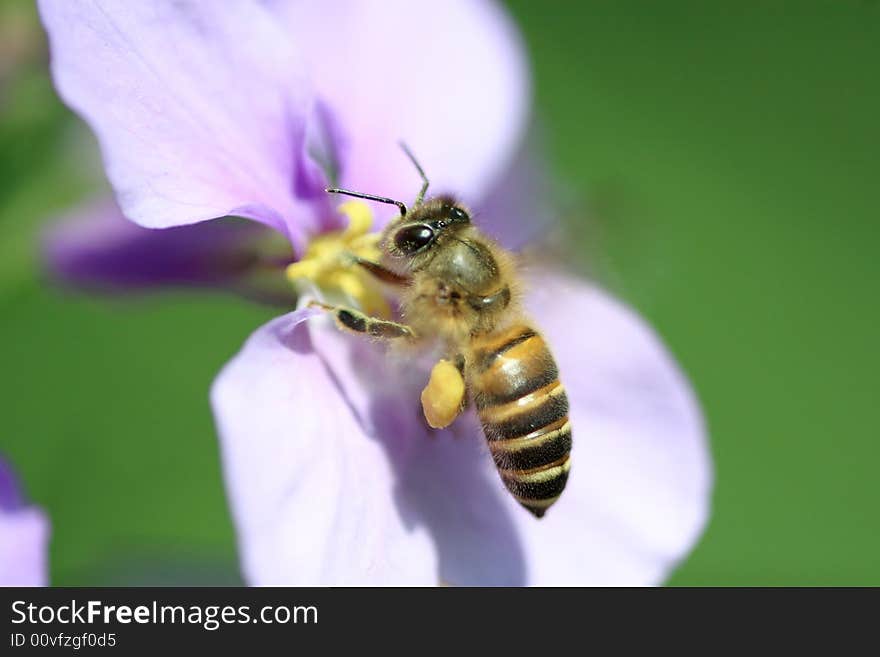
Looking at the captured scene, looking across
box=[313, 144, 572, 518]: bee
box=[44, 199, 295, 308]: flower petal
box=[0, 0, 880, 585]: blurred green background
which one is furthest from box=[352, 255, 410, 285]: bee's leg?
box=[0, 0, 880, 585]: blurred green background

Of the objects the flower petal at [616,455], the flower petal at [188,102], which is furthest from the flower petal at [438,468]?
the flower petal at [188,102]

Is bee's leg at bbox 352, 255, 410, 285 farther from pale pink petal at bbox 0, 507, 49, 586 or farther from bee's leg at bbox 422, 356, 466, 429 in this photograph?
pale pink petal at bbox 0, 507, 49, 586

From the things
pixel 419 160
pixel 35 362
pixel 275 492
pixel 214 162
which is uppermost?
pixel 35 362

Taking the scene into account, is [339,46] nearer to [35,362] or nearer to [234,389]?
[234,389]

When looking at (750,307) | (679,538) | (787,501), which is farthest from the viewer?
(750,307)

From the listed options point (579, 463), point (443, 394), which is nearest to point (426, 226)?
point (443, 394)

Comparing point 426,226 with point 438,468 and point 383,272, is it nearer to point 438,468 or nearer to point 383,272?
point 383,272

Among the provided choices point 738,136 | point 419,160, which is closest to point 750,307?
point 738,136

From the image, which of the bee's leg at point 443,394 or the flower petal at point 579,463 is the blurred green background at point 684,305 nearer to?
the flower petal at point 579,463
